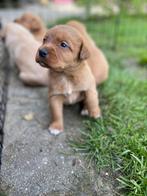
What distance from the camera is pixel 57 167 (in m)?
2.46

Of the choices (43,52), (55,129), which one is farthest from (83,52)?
(55,129)

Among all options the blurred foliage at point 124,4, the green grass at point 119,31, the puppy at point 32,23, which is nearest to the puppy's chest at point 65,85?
the puppy at point 32,23

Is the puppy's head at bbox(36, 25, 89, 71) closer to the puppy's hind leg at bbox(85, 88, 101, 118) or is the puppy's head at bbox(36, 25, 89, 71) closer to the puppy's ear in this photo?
the puppy's ear

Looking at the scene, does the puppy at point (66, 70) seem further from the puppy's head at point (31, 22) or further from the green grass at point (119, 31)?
the green grass at point (119, 31)

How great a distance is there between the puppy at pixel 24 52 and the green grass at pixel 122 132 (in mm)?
700

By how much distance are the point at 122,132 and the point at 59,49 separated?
0.86m

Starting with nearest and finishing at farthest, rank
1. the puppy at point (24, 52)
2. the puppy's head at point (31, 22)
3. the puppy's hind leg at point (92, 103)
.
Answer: the puppy's hind leg at point (92, 103)
the puppy at point (24, 52)
the puppy's head at point (31, 22)

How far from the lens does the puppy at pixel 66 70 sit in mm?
2430

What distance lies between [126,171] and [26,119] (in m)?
Answer: 1.08

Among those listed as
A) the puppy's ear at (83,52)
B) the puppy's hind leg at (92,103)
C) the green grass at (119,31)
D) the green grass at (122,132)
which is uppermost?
the puppy's ear at (83,52)

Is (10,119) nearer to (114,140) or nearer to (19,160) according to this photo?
(19,160)

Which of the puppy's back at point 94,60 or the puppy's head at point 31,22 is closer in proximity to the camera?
the puppy's back at point 94,60

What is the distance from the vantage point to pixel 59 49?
Result: 243 cm

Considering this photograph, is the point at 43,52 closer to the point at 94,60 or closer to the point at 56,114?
the point at 56,114
